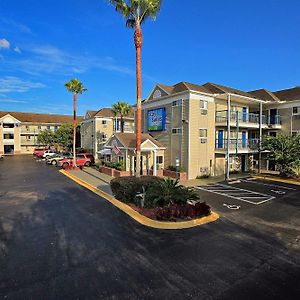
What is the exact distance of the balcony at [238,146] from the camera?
2619cm

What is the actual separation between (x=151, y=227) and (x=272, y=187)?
48.3ft

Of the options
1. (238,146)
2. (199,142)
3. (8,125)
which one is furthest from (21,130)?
(238,146)

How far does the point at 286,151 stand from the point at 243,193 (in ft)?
31.5

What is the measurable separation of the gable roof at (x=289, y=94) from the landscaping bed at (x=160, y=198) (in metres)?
23.7

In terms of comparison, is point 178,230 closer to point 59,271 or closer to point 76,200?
point 59,271

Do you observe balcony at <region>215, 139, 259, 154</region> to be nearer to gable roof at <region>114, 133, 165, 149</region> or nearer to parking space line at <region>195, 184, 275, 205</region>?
parking space line at <region>195, 184, 275, 205</region>

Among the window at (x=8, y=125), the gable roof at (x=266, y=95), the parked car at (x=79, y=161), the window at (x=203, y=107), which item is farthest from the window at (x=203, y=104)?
the window at (x=8, y=125)

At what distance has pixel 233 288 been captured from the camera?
6238 mm

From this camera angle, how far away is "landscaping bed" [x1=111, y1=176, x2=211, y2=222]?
11.6m

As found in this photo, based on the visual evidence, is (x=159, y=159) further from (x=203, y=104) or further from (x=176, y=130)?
(x=203, y=104)

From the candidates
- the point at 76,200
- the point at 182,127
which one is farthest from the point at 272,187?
the point at 76,200

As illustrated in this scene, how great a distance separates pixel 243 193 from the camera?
18641mm

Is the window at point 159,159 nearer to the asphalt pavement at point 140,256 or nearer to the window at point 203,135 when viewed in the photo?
the window at point 203,135

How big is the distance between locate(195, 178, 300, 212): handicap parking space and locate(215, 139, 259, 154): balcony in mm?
3994
